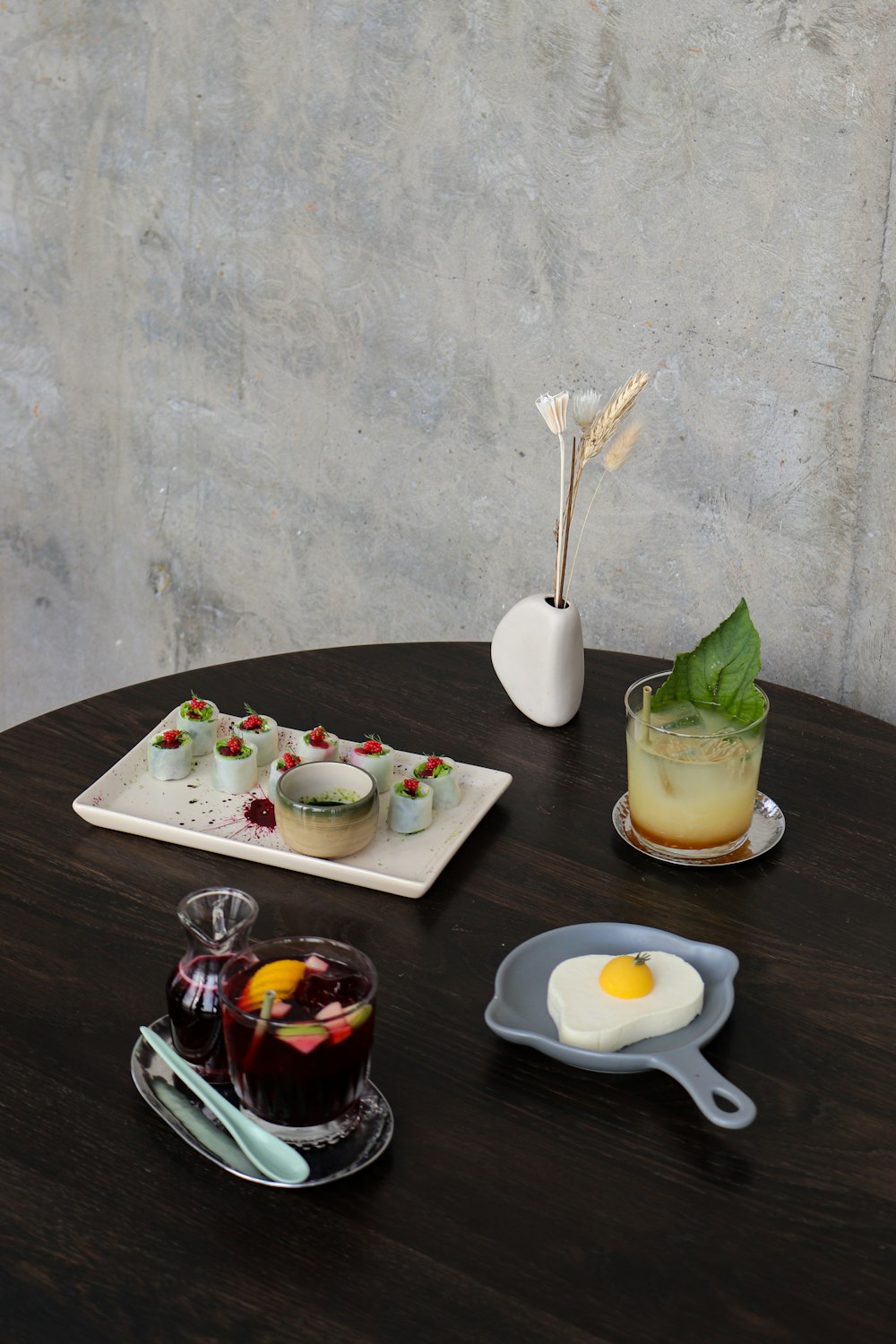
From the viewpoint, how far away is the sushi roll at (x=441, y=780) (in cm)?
121

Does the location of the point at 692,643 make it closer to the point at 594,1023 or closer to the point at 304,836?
the point at 304,836

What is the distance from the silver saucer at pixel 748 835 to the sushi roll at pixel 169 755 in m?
0.40

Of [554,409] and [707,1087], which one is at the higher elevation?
[554,409]

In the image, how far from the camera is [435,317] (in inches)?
72.9

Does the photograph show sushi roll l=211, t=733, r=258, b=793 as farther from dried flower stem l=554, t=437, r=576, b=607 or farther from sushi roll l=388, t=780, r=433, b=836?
dried flower stem l=554, t=437, r=576, b=607

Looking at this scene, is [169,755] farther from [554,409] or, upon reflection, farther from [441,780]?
[554,409]

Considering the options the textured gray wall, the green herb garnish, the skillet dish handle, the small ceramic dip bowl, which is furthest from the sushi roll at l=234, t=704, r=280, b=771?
the textured gray wall

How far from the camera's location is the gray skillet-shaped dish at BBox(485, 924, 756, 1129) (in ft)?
2.87

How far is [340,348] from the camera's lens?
196cm

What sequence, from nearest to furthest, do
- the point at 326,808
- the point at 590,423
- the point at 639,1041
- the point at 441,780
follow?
the point at 639,1041 < the point at 326,808 < the point at 441,780 < the point at 590,423

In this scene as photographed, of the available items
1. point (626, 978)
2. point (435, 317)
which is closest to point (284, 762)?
point (626, 978)

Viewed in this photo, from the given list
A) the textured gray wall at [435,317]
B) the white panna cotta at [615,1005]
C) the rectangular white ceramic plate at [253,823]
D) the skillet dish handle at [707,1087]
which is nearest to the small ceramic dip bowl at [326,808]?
the rectangular white ceramic plate at [253,823]

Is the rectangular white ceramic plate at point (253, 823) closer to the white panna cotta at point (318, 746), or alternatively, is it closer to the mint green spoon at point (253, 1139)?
the white panna cotta at point (318, 746)

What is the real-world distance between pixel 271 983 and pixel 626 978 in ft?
0.83
